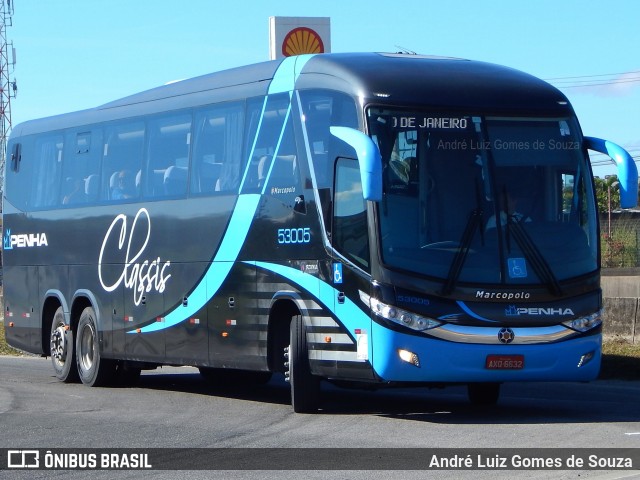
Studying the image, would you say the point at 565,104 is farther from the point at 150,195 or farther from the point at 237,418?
the point at 150,195

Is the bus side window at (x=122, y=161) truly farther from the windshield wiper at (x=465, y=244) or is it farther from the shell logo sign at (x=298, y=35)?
the windshield wiper at (x=465, y=244)

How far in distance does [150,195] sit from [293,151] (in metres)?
3.90

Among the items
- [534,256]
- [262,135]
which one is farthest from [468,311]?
[262,135]

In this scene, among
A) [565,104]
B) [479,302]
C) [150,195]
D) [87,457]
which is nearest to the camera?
[87,457]

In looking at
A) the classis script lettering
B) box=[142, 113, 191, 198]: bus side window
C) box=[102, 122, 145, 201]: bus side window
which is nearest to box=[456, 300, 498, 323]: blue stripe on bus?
box=[142, 113, 191, 198]: bus side window

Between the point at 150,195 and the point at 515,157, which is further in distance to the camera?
the point at 150,195

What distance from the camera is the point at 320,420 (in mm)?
13703

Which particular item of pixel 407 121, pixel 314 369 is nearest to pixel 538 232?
pixel 407 121

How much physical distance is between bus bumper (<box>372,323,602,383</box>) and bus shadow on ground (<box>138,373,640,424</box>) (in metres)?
0.52

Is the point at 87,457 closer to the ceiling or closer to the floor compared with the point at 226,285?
closer to the floor

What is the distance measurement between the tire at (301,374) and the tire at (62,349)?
6.62m

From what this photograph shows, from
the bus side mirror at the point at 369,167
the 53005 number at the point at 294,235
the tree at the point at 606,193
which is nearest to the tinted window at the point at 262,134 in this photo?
the 53005 number at the point at 294,235

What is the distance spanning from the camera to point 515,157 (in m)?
13.8

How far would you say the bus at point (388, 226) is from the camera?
43.3 feet
